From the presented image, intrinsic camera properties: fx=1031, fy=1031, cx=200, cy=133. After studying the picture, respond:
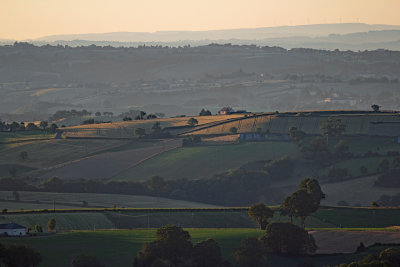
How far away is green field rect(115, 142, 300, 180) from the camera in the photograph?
14425 centimetres

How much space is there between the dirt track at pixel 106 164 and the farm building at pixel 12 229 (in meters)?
48.1

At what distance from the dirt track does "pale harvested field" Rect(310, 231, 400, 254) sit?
187ft

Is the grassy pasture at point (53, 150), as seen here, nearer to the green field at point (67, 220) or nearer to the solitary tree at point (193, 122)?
the solitary tree at point (193, 122)

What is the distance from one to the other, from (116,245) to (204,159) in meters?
64.1

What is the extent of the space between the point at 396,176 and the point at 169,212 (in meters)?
36.6

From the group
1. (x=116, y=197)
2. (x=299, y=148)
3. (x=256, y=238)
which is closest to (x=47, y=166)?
(x=116, y=197)

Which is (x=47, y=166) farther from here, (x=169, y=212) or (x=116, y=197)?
(x=169, y=212)

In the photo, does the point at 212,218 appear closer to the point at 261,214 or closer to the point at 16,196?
the point at 261,214

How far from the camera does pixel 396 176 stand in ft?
432

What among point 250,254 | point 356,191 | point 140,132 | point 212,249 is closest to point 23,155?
point 140,132

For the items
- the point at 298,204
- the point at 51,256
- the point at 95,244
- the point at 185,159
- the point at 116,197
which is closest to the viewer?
the point at 51,256

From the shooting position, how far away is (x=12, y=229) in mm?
92062

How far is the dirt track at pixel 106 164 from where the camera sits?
14275 cm

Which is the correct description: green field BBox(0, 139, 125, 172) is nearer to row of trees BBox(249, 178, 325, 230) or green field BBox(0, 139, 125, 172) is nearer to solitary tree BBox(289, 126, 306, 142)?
solitary tree BBox(289, 126, 306, 142)
